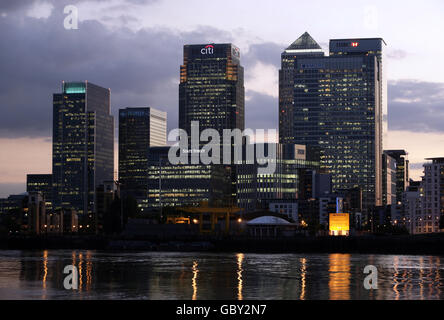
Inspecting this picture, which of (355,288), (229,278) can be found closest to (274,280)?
(229,278)

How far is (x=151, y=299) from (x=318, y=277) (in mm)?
31217
